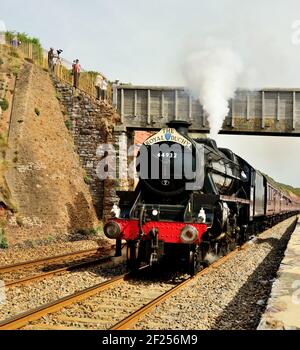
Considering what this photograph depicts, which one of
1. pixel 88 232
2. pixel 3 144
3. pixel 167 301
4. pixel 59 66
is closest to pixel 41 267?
pixel 167 301

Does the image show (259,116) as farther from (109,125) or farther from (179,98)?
(109,125)

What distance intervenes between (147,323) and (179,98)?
50.9 ft

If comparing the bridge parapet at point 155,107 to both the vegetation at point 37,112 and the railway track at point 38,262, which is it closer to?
the vegetation at point 37,112

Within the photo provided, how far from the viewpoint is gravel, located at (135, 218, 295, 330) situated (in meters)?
6.38

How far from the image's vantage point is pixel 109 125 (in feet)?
67.6

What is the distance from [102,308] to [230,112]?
14.7 metres

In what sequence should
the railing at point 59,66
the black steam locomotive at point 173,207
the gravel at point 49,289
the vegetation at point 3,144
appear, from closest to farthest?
A: the gravel at point 49,289 < the black steam locomotive at point 173,207 < the vegetation at point 3,144 < the railing at point 59,66

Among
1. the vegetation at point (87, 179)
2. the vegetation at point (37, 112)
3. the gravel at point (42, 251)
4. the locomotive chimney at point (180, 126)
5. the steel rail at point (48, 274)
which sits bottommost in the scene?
the gravel at point (42, 251)

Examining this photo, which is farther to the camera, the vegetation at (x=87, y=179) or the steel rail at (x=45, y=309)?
the vegetation at (x=87, y=179)

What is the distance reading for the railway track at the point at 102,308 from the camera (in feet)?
20.0

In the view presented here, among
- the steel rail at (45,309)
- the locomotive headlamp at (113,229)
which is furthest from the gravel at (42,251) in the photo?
the steel rail at (45,309)

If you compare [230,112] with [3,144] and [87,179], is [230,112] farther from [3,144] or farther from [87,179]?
[3,144]

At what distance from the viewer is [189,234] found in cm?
925

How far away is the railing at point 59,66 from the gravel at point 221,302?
13.5m
